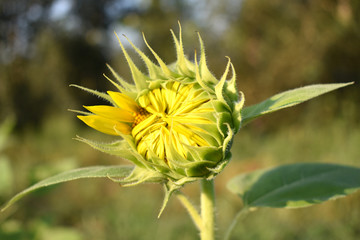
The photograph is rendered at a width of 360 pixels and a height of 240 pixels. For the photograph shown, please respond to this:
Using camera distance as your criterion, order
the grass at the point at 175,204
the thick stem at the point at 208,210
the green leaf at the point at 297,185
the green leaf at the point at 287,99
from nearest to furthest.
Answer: the green leaf at the point at 287,99 → the thick stem at the point at 208,210 → the green leaf at the point at 297,185 → the grass at the point at 175,204

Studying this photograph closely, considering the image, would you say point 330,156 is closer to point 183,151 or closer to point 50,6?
point 183,151

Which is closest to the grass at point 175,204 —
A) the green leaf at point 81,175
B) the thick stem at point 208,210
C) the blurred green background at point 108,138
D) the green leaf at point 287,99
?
the blurred green background at point 108,138

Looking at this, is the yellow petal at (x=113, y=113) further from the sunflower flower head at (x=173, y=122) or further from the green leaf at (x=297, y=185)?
the green leaf at (x=297, y=185)

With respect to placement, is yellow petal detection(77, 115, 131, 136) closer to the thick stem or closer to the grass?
the thick stem

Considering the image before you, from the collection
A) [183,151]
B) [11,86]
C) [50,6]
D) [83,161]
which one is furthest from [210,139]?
[50,6]

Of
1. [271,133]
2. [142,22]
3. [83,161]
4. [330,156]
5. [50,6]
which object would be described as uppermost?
[50,6]
